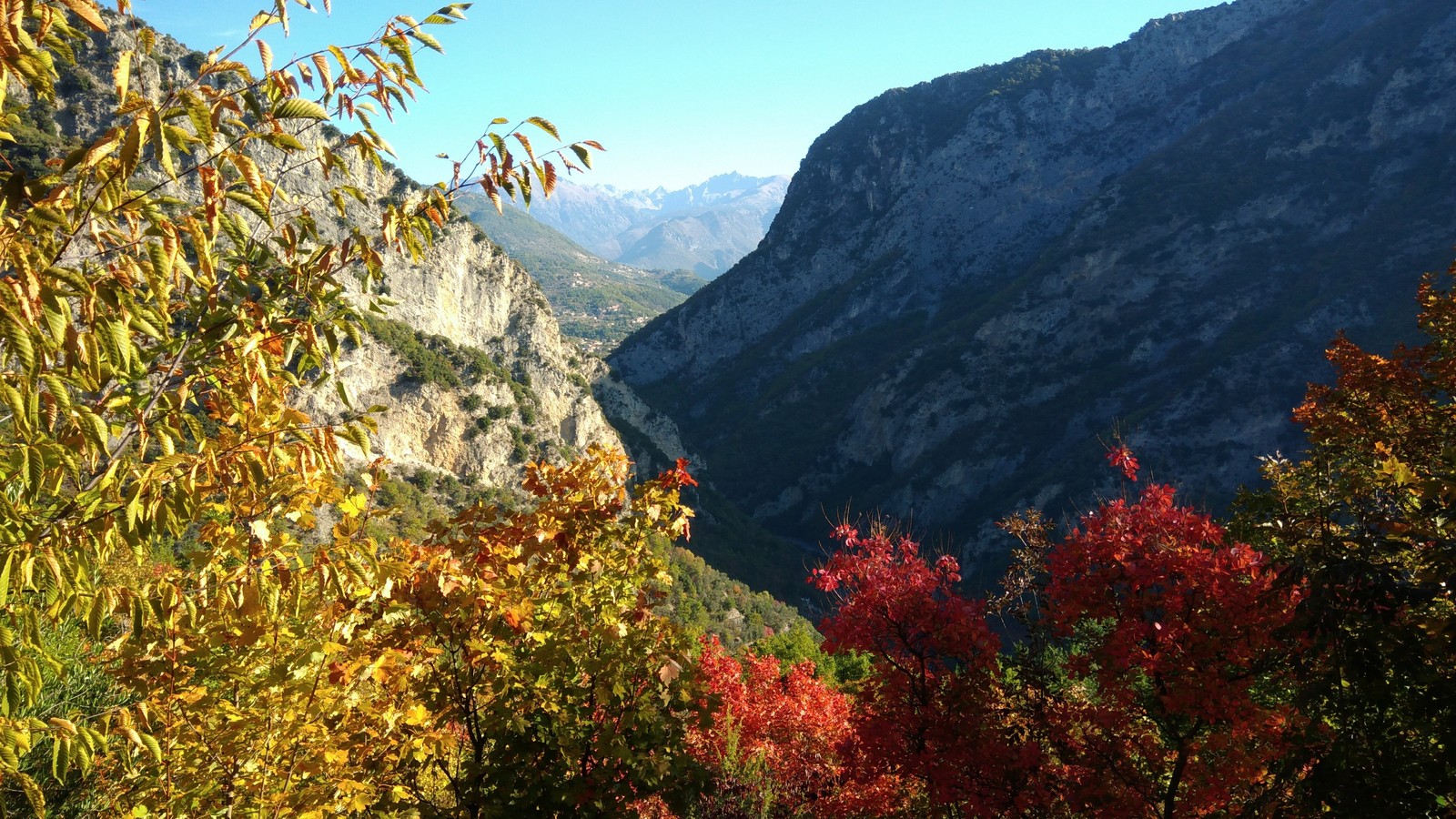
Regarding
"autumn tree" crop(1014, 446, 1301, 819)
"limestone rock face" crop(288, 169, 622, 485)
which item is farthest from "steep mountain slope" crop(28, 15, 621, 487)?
"autumn tree" crop(1014, 446, 1301, 819)

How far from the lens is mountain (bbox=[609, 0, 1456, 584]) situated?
3130 inches

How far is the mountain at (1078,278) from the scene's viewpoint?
261 ft

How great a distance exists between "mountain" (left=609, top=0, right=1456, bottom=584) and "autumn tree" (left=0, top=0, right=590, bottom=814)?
3222 inches

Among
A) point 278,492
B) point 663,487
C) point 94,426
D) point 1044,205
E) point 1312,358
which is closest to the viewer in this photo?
point 94,426

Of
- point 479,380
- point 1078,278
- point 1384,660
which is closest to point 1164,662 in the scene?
point 1384,660

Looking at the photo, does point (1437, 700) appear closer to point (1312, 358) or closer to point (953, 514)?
point (1312, 358)

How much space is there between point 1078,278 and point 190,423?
11730cm

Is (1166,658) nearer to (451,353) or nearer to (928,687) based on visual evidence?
(928,687)

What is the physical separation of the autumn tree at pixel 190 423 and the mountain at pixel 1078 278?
81.8 m

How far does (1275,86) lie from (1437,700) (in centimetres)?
14753

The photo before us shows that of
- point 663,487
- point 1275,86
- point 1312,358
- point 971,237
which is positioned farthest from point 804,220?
Answer: point 663,487

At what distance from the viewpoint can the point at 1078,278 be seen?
10388cm

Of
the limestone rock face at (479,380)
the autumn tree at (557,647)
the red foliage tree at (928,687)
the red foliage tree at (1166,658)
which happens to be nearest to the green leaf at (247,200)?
the autumn tree at (557,647)

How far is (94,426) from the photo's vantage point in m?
2.27
